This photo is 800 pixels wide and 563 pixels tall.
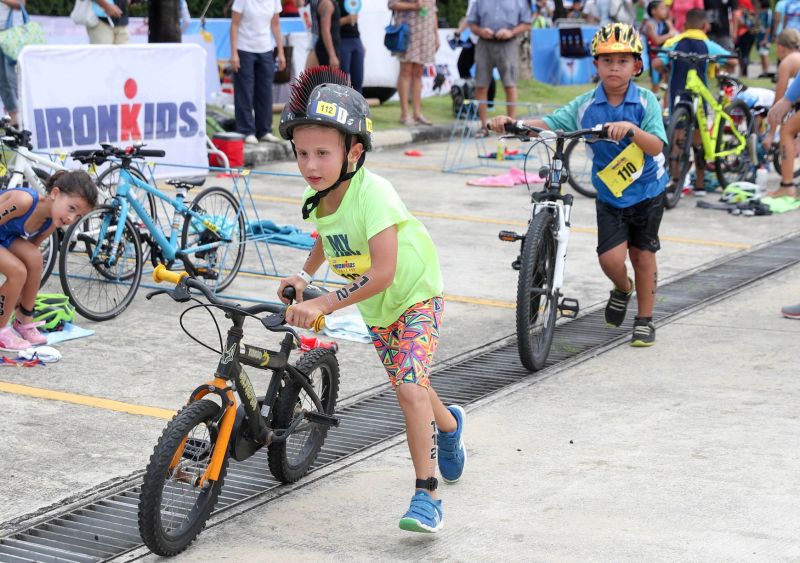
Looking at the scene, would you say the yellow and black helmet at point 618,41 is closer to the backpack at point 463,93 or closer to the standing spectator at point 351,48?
the standing spectator at point 351,48

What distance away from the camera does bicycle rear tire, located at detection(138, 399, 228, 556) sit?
443cm

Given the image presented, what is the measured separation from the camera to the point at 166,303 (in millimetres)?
8531

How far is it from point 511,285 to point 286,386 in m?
4.25

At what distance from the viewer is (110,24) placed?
1408 centimetres

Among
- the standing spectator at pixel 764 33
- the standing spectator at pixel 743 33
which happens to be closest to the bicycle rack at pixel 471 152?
the standing spectator at pixel 743 33

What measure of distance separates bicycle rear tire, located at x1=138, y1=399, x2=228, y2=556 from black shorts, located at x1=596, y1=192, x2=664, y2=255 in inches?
137

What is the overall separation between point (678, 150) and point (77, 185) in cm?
679

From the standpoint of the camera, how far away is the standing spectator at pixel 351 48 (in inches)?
622

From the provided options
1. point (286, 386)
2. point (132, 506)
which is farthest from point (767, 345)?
point (132, 506)

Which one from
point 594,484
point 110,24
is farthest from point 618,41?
point 110,24

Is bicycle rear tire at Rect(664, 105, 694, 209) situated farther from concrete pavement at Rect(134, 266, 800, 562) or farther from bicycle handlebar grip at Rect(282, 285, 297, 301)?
bicycle handlebar grip at Rect(282, 285, 297, 301)

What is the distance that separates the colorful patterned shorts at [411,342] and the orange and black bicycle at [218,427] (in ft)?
1.20

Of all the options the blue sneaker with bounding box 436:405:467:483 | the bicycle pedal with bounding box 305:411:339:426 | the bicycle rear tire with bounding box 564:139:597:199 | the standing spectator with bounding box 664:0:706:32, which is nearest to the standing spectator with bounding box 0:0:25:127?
the bicycle rear tire with bounding box 564:139:597:199

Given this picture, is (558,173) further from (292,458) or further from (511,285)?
(292,458)
